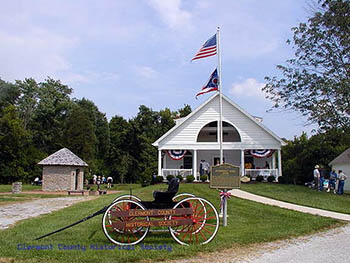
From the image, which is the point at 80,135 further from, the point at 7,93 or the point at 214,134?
the point at 214,134

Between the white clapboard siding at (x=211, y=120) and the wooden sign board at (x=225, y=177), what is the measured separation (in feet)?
58.7

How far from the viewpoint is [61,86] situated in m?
56.9

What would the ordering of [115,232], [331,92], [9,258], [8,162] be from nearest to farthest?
[9,258] < [115,232] < [331,92] < [8,162]

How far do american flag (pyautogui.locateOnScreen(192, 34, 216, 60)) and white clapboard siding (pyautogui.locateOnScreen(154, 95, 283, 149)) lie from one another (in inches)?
475

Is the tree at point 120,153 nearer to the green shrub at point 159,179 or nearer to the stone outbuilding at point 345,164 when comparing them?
the green shrub at point 159,179

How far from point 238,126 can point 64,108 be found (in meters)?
35.0

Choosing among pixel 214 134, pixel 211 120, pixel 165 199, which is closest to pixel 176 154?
pixel 211 120

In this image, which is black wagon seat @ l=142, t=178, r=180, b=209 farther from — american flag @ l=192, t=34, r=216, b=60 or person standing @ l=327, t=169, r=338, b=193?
person standing @ l=327, t=169, r=338, b=193

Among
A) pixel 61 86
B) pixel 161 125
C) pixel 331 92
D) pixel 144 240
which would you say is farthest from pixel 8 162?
pixel 144 240

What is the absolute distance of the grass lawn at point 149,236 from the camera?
6352 millimetres

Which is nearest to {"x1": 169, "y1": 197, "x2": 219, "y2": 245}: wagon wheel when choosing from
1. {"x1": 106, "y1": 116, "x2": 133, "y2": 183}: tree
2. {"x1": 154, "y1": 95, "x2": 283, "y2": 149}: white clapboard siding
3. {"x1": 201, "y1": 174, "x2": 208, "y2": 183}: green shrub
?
{"x1": 201, "y1": 174, "x2": 208, "y2": 183}: green shrub

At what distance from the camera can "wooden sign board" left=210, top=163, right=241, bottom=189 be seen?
962 cm

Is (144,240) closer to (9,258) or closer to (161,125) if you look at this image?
(9,258)

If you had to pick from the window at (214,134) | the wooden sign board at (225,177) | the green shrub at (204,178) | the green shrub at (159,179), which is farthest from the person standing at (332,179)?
the wooden sign board at (225,177)
